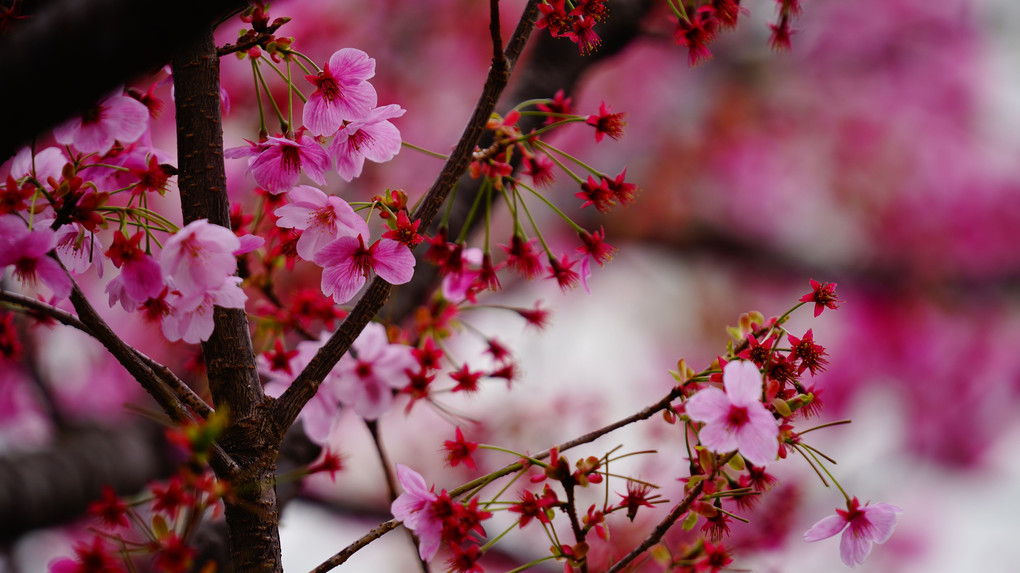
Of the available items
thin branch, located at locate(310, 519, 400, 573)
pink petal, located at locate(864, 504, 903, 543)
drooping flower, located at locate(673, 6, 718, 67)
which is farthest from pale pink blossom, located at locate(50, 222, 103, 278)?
pink petal, located at locate(864, 504, 903, 543)

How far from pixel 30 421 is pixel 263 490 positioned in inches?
113

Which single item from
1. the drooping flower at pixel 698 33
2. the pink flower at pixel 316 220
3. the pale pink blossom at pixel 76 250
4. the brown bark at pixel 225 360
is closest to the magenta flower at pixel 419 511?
the brown bark at pixel 225 360

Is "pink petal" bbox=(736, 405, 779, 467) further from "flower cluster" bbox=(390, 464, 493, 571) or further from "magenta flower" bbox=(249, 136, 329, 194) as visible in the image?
"magenta flower" bbox=(249, 136, 329, 194)

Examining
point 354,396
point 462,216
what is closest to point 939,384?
point 462,216

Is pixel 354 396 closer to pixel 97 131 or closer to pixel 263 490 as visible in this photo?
pixel 263 490

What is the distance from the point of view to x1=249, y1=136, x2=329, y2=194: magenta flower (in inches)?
22.6

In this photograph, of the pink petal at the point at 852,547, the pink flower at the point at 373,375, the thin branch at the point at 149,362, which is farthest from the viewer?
the pink flower at the point at 373,375

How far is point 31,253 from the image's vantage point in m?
0.50

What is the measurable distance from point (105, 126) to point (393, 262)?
0.24m

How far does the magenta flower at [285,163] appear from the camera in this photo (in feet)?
1.88

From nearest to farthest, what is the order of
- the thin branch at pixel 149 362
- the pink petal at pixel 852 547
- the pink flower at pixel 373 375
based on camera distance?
the thin branch at pixel 149 362
the pink petal at pixel 852 547
the pink flower at pixel 373 375

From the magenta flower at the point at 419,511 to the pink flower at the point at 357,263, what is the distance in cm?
16

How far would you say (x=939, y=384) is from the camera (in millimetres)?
3705

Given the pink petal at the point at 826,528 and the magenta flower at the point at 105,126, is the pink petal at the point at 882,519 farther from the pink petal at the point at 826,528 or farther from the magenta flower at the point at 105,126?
the magenta flower at the point at 105,126
